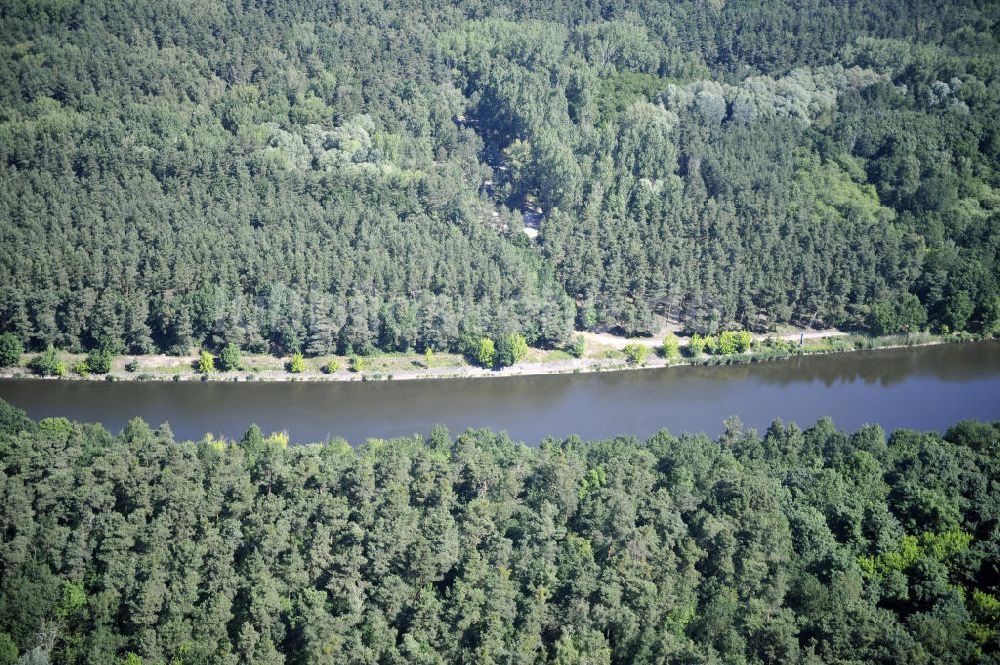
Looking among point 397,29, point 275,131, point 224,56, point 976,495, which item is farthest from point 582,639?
point 397,29

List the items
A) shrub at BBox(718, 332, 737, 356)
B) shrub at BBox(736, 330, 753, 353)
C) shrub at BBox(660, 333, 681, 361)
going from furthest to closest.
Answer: shrub at BBox(736, 330, 753, 353) → shrub at BBox(718, 332, 737, 356) → shrub at BBox(660, 333, 681, 361)

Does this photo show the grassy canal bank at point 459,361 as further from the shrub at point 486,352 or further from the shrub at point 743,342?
the shrub at point 486,352

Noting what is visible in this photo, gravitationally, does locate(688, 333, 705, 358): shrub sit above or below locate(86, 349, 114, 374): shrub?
above

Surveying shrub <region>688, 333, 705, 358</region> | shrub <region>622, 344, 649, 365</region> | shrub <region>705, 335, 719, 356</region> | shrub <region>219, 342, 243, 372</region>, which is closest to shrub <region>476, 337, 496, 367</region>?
shrub <region>622, 344, 649, 365</region>

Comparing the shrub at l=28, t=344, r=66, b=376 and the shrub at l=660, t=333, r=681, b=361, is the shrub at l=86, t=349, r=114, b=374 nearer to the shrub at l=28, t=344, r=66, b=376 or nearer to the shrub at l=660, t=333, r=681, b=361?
the shrub at l=28, t=344, r=66, b=376

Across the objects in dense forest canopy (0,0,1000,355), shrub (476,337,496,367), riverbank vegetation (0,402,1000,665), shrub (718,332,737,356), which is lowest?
riverbank vegetation (0,402,1000,665)

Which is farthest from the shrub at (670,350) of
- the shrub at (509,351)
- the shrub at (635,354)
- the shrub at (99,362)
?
the shrub at (99,362)


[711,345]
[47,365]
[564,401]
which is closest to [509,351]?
[564,401]
